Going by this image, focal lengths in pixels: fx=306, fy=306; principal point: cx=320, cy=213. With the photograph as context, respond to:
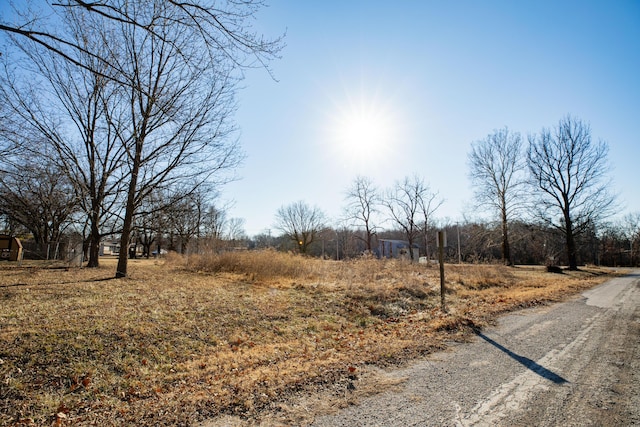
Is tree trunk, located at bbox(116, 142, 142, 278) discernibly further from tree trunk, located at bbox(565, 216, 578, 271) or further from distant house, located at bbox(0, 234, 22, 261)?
tree trunk, located at bbox(565, 216, 578, 271)

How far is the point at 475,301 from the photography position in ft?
31.6

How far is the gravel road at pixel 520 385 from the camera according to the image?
277 centimetres

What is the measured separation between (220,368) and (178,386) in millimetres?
→ 641

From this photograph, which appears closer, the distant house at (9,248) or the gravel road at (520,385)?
the gravel road at (520,385)

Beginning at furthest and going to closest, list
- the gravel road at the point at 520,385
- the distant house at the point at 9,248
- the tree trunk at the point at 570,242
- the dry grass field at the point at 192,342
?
the tree trunk at the point at 570,242 → the distant house at the point at 9,248 → the dry grass field at the point at 192,342 → the gravel road at the point at 520,385

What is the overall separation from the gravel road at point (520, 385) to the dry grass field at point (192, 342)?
555mm

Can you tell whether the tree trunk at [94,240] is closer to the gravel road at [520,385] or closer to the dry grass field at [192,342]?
the dry grass field at [192,342]

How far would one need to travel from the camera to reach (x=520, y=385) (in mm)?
3449

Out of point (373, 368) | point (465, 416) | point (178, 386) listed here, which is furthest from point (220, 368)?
point (465, 416)

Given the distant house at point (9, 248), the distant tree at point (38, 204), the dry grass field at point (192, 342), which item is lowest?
the dry grass field at point (192, 342)

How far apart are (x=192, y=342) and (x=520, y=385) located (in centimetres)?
469

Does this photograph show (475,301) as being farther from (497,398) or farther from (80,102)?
(80,102)

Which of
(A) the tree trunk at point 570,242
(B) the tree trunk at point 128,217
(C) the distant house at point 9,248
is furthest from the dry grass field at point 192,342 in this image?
(A) the tree trunk at point 570,242

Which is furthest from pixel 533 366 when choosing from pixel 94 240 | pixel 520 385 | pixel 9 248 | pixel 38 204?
pixel 9 248
